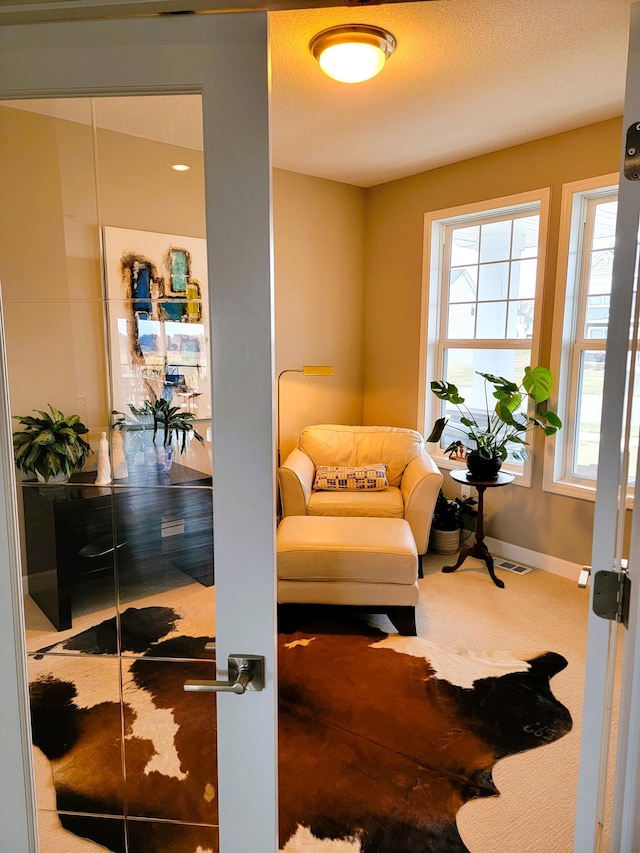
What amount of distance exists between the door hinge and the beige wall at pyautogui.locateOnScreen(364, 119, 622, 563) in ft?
8.62

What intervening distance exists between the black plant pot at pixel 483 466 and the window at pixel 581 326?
38 centimetres

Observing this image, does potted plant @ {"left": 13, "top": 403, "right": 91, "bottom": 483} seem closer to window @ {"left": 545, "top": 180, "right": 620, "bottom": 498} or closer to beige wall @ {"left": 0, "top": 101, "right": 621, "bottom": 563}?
beige wall @ {"left": 0, "top": 101, "right": 621, "bottom": 563}

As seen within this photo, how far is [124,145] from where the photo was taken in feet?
3.21

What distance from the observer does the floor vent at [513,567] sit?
3.66 m

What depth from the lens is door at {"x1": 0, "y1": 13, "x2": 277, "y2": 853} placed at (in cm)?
91

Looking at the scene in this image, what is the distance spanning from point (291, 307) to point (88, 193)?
10.8ft

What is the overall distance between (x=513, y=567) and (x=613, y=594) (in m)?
2.90

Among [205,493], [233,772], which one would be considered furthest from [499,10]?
[233,772]

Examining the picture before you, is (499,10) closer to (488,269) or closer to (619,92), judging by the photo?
(619,92)

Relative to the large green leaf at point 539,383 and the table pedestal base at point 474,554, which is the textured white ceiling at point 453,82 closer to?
the large green leaf at point 539,383

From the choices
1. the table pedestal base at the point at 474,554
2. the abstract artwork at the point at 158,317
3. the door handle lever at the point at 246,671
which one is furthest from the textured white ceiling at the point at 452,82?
the table pedestal base at the point at 474,554

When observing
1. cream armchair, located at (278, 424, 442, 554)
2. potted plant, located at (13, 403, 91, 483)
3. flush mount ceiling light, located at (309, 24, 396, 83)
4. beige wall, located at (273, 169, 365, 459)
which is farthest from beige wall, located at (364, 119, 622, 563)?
potted plant, located at (13, 403, 91, 483)

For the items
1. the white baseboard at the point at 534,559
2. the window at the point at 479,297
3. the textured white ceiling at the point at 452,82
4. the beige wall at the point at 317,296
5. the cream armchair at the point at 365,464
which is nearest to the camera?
the textured white ceiling at the point at 452,82

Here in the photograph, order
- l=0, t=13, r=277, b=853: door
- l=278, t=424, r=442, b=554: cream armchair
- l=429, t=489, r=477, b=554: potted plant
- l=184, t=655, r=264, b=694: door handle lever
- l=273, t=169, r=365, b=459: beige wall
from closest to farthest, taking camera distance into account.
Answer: l=0, t=13, r=277, b=853: door → l=184, t=655, r=264, b=694: door handle lever → l=278, t=424, r=442, b=554: cream armchair → l=429, t=489, r=477, b=554: potted plant → l=273, t=169, r=365, b=459: beige wall
